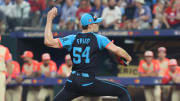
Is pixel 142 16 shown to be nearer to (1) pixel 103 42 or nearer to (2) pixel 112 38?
(2) pixel 112 38

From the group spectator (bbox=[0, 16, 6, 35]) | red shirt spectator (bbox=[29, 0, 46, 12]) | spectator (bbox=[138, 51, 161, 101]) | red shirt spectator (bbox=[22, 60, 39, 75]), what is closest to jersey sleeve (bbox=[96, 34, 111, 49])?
spectator (bbox=[138, 51, 161, 101])

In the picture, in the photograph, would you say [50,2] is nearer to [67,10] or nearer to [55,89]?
[67,10]

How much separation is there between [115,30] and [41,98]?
292 cm

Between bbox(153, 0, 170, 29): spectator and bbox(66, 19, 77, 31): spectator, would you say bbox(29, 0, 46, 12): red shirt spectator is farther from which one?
bbox(153, 0, 170, 29): spectator

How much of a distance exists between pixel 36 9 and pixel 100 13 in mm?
2165

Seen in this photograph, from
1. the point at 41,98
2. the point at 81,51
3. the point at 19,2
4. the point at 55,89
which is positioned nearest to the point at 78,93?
the point at 81,51

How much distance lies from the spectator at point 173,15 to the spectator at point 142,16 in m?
0.53

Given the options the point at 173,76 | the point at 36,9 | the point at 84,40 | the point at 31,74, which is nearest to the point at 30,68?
the point at 31,74

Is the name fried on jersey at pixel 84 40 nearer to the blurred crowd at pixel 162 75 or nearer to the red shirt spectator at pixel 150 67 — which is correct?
the blurred crowd at pixel 162 75

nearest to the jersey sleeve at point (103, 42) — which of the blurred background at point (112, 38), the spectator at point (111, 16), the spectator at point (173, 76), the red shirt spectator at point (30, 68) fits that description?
the blurred background at point (112, 38)

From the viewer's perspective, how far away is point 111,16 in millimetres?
12727

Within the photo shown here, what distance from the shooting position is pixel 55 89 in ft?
43.1

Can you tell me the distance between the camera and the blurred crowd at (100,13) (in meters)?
12.4

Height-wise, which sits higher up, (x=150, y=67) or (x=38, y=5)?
(x=38, y=5)
